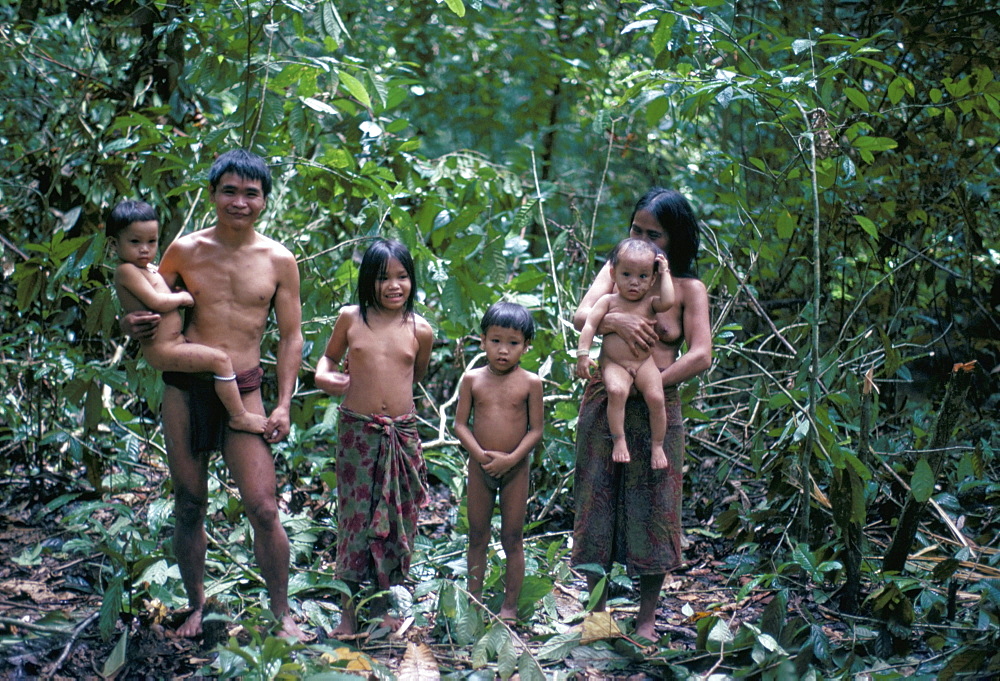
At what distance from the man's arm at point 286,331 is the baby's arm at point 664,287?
135 cm

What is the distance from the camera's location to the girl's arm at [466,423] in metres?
3.43

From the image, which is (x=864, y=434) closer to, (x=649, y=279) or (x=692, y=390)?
(x=692, y=390)

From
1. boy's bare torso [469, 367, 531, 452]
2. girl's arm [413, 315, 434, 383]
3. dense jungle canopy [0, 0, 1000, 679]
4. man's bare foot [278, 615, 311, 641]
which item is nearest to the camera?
man's bare foot [278, 615, 311, 641]

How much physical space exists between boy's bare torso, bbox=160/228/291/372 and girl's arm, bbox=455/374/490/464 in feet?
2.63

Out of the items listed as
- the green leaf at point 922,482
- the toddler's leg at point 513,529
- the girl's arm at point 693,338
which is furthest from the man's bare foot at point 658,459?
the green leaf at point 922,482

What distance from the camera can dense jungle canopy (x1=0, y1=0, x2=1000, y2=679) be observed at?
3.34 m

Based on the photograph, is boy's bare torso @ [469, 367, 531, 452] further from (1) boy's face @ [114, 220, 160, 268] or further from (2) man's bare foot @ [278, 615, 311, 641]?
(1) boy's face @ [114, 220, 160, 268]

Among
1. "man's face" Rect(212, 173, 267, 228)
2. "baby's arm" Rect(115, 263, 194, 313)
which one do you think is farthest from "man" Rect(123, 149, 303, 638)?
"baby's arm" Rect(115, 263, 194, 313)

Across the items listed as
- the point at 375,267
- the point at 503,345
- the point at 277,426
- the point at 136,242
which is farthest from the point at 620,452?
the point at 136,242

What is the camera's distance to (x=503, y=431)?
11.3 ft

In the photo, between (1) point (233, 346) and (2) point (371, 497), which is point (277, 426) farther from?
(2) point (371, 497)

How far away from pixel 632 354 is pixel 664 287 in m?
0.27

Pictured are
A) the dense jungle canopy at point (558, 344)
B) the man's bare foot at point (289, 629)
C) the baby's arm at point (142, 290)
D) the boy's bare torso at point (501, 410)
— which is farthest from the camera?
the boy's bare torso at point (501, 410)

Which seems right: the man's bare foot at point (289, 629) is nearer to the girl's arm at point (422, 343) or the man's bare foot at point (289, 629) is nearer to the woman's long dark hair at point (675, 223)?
the girl's arm at point (422, 343)
